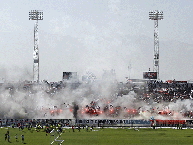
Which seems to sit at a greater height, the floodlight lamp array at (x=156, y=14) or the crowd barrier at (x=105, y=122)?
the floodlight lamp array at (x=156, y=14)

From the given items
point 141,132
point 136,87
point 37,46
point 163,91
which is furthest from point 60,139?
point 136,87

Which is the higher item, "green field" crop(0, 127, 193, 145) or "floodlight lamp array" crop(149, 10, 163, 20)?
"floodlight lamp array" crop(149, 10, 163, 20)

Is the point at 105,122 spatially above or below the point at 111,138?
above

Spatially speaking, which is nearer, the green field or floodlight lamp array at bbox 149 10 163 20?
the green field

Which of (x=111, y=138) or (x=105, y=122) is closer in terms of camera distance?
(x=111, y=138)

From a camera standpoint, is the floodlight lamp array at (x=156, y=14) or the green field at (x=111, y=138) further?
the floodlight lamp array at (x=156, y=14)

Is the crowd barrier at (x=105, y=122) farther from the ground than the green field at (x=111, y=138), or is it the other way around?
the crowd barrier at (x=105, y=122)

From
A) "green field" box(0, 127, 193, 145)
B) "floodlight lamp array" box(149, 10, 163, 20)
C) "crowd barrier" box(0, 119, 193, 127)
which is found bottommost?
"green field" box(0, 127, 193, 145)

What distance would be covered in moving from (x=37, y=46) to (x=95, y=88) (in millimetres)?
27337

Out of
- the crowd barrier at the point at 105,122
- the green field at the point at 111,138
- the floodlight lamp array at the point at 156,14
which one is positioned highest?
the floodlight lamp array at the point at 156,14

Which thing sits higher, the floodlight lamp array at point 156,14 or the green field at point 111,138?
the floodlight lamp array at point 156,14

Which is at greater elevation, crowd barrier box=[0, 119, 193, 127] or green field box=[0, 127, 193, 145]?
crowd barrier box=[0, 119, 193, 127]

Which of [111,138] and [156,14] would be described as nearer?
[111,138]

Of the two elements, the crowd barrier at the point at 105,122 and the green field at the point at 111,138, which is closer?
the green field at the point at 111,138
